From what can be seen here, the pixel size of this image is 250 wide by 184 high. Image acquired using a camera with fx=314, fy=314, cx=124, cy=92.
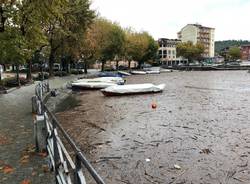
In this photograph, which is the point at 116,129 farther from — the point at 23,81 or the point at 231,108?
the point at 23,81

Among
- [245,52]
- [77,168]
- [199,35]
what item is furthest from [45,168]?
[245,52]

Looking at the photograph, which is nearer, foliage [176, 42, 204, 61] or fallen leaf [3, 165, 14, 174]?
fallen leaf [3, 165, 14, 174]

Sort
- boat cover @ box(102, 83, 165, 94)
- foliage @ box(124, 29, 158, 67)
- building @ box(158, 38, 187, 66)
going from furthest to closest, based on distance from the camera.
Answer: building @ box(158, 38, 187, 66)
foliage @ box(124, 29, 158, 67)
boat cover @ box(102, 83, 165, 94)

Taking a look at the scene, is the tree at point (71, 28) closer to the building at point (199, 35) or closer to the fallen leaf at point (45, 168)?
the fallen leaf at point (45, 168)

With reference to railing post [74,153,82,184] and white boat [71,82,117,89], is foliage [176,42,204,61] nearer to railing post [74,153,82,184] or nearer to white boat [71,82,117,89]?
white boat [71,82,117,89]

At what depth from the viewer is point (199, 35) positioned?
157750mm

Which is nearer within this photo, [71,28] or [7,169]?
[7,169]

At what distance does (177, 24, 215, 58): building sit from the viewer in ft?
512

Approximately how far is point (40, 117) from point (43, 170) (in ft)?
5.74

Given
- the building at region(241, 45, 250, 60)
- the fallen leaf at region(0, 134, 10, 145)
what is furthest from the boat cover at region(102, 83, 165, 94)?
the building at region(241, 45, 250, 60)

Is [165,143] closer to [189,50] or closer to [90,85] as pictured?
[90,85]

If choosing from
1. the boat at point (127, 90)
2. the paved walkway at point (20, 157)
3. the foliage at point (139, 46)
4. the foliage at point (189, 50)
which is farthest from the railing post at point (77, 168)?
the foliage at point (189, 50)

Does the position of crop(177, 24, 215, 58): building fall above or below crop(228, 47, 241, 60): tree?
above

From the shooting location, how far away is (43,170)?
22.1 feet
